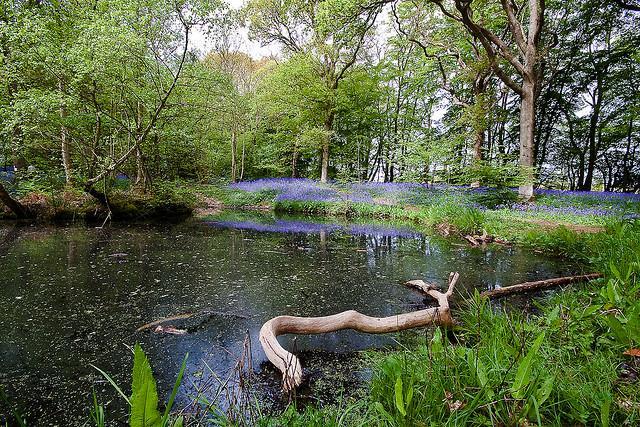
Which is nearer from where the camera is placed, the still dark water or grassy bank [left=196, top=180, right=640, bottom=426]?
grassy bank [left=196, top=180, right=640, bottom=426]

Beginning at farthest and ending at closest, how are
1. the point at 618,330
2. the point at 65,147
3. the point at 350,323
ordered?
1. the point at 65,147
2. the point at 350,323
3. the point at 618,330

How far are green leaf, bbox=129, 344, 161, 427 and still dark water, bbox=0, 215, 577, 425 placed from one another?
64 centimetres

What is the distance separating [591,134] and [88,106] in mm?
22343

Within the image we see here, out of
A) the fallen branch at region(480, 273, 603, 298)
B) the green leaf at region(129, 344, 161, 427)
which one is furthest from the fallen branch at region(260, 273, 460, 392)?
the green leaf at region(129, 344, 161, 427)

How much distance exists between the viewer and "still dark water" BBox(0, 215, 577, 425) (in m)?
1.96

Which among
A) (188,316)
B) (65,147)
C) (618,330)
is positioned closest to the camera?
(618,330)

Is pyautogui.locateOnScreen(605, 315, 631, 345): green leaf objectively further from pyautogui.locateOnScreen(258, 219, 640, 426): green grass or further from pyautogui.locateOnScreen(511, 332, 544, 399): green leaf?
pyautogui.locateOnScreen(511, 332, 544, 399): green leaf

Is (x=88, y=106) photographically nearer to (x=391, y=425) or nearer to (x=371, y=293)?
(x=371, y=293)

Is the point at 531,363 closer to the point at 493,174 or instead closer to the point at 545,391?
the point at 545,391

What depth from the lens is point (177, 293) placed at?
3512 millimetres

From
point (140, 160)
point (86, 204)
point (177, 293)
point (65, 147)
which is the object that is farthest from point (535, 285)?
point (65, 147)

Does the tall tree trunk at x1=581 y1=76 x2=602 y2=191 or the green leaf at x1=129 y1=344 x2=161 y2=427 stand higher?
the tall tree trunk at x1=581 y1=76 x2=602 y2=191

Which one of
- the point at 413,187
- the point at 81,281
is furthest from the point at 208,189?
the point at 81,281

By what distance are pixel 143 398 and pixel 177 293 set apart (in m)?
3.09
